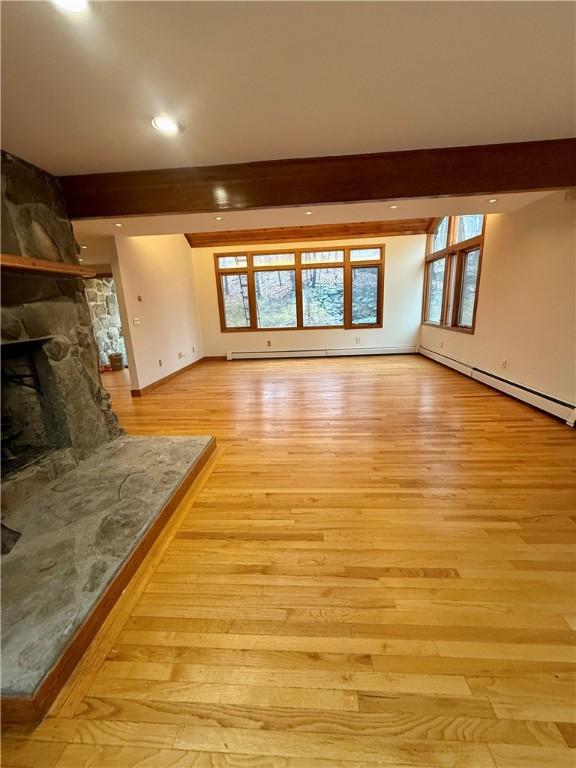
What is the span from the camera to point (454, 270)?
561 centimetres

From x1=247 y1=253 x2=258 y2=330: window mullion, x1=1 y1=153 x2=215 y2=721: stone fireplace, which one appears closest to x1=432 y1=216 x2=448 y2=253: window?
x1=247 y1=253 x2=258 y2=330: window mullion

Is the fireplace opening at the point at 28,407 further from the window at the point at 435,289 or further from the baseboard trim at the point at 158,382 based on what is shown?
the window at the point at 435,289

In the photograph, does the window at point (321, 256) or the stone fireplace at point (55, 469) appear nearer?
the stone fireplace at point (55, 469)

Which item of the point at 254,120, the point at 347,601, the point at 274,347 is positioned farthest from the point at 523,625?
the point at 274,347

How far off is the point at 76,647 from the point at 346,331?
6.92m

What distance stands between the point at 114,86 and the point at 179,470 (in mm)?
2260

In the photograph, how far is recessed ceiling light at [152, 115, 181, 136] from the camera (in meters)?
1.75

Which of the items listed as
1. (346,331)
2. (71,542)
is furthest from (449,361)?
(71,542)

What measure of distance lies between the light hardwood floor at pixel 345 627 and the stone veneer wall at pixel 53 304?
3.69 ft

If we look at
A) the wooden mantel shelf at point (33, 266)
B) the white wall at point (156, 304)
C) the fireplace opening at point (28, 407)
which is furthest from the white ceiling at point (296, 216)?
the fireplace opening at point (28, 407)

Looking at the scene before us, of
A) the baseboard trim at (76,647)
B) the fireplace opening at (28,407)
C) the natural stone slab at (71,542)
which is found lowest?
the baseboard trim at (76,647)

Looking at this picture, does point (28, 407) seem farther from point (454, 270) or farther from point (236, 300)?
point (454, 270)

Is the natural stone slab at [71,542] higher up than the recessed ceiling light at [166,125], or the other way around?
the recessed ceiling light at [166,125]

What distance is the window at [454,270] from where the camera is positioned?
5035mm
